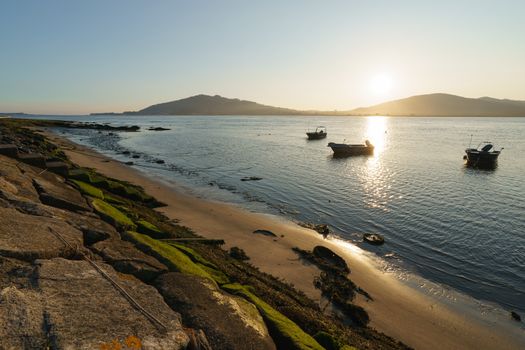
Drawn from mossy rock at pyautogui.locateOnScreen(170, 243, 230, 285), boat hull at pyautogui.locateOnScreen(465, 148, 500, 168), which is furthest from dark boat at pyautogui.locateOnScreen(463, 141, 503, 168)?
mossy rock at pyautogui.locateOnScreen(170, 243, 230, 285)

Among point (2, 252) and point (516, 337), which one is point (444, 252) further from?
point (2, 252)

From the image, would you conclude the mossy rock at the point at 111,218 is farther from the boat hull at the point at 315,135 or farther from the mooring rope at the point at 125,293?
→ the boat hull at the point at 315,135

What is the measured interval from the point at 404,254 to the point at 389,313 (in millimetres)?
6824

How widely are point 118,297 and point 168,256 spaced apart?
10.5 ft

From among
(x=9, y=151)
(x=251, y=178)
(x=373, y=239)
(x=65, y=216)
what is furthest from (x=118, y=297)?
(x=251, y=178)

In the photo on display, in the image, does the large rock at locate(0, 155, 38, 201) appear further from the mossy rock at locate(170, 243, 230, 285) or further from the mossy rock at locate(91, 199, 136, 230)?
the mossy rock at locate(170, 243, 230, 285)

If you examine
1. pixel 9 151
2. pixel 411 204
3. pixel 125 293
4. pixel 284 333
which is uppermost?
pixel 9 151

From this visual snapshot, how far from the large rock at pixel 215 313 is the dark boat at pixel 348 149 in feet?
192

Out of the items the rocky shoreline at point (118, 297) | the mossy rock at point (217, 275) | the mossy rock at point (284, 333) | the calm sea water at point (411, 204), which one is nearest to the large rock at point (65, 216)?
the rocky shoreline at point (118, 297)

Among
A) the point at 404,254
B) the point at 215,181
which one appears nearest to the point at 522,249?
the point at 404,254

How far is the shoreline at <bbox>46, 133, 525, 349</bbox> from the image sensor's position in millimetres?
11469

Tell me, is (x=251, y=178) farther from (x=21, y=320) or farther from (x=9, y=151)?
(x=21, y=320)

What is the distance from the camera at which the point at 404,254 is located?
18.5 meters

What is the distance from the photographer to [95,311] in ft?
17.2
